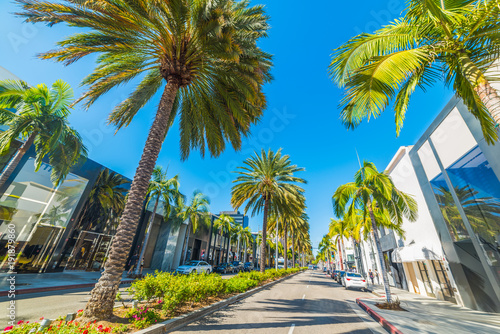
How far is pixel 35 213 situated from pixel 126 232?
45.6 ft

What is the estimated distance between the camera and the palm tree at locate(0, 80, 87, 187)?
31.0 feet

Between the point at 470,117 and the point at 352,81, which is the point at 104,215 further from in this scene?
the point at 470,117

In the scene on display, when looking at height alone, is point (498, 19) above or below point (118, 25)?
below

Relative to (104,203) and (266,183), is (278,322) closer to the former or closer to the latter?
(266,183)

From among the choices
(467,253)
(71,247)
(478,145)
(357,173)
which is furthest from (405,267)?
(71,247)

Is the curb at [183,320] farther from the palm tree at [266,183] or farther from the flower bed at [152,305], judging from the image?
the palm tree at [266,183]

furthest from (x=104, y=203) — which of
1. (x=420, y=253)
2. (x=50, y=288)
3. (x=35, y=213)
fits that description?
(x=420, y=253)

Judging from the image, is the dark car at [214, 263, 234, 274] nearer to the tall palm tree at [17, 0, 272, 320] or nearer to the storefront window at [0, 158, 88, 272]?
the storefront window at [0, 158, 88, 272]

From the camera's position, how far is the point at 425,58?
436 cm

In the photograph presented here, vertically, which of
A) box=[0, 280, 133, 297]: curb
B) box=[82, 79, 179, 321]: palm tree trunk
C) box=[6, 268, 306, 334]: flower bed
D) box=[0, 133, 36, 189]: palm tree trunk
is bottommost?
box=[0, 280, 133, 297]: curb

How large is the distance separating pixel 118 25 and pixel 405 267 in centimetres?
2692

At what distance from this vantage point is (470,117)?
9.12 metres

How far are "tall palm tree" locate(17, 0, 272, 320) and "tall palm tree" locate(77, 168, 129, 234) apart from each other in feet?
34.9

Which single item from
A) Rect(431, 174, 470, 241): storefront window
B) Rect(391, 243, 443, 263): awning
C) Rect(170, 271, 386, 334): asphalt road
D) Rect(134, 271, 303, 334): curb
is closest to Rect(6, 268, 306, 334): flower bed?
Rect(134, 271, 303, 334): curb
